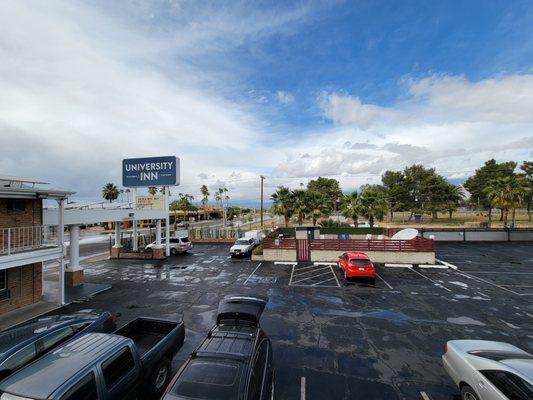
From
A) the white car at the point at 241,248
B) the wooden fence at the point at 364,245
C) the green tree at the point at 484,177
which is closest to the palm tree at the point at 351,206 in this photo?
the wooden fence at the point at 364,245

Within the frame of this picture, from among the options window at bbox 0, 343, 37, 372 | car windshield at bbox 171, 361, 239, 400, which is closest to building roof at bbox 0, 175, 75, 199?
window at bbox 0, 343, 37, 372

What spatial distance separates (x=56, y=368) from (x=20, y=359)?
1.87 meters

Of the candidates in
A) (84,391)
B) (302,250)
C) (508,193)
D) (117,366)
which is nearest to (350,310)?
Result: (117,366)

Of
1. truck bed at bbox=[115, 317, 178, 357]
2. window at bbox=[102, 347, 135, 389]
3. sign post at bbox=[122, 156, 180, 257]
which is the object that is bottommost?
truck bed at bbox=[115, 317, 178, 357]

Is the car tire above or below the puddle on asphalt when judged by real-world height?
above

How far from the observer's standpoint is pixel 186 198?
261 feet

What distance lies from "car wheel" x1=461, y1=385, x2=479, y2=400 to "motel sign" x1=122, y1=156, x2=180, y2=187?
23254 mm

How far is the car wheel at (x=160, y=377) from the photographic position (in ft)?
21.7

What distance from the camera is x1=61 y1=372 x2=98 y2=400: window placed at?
4.48m

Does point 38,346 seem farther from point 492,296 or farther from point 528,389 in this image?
point 492,296

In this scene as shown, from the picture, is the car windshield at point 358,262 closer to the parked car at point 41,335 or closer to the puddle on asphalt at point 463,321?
the puddle on asphalt at point 463,321

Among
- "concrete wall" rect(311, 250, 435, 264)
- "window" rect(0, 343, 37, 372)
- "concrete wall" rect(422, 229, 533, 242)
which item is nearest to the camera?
"window" rect(0, 343, 37, 372)

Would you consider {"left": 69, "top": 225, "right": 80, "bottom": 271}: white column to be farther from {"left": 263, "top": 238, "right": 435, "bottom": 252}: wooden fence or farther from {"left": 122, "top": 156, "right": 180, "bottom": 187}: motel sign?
{"left": 263, "top": 238, "right": 435, "bottom": 252}: wooden fence

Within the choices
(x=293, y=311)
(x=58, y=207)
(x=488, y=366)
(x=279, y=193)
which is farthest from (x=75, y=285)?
(x=279, y=193)
